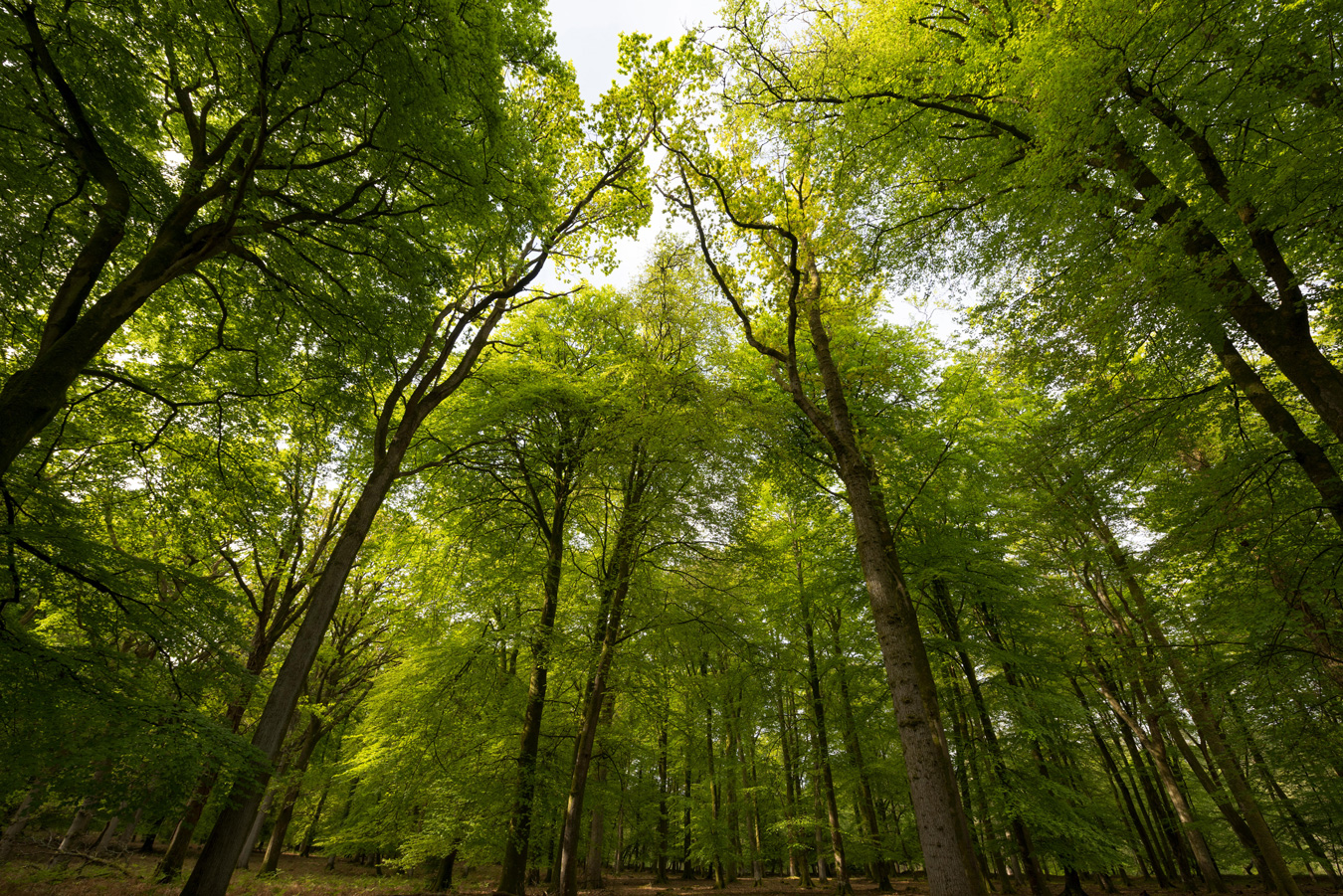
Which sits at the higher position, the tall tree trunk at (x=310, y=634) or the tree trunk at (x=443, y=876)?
the tall tree trunk at (x=310, y=634)

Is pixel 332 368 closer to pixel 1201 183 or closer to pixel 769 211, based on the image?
pixel 769 211

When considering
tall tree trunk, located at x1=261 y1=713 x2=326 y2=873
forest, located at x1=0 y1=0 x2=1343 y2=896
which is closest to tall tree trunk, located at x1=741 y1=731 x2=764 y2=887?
forest, located at x1=0 y1=0 x2=1343 y2=896

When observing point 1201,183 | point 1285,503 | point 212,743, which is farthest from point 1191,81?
point 212,743

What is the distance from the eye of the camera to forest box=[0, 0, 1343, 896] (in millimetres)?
4805

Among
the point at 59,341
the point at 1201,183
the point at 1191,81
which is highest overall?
the point at 1191,81

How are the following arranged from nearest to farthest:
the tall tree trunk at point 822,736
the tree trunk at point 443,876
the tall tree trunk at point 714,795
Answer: the tall tree trunk at point 822,736, the tree trunk at point 443,876, the tall tree trunk at point 714,795

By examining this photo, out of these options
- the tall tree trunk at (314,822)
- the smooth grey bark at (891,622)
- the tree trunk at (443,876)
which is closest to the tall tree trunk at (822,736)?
the smooth grey bark at (891,622)

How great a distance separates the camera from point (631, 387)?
34.6 ft

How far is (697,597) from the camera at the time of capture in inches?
453

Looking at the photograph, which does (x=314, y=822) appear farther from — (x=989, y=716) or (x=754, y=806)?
(x=989, y=716)

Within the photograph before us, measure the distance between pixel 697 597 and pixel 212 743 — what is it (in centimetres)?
843

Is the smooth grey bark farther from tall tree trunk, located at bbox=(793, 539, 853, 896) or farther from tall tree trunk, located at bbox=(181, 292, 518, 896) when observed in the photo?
tall tree trunk, located at bbox=(793, 539, 853, 896)

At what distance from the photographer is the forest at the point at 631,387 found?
480 cm

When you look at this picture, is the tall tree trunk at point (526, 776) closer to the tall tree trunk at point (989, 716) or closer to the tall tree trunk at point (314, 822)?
the tall tree trunk at point (989, 716)
